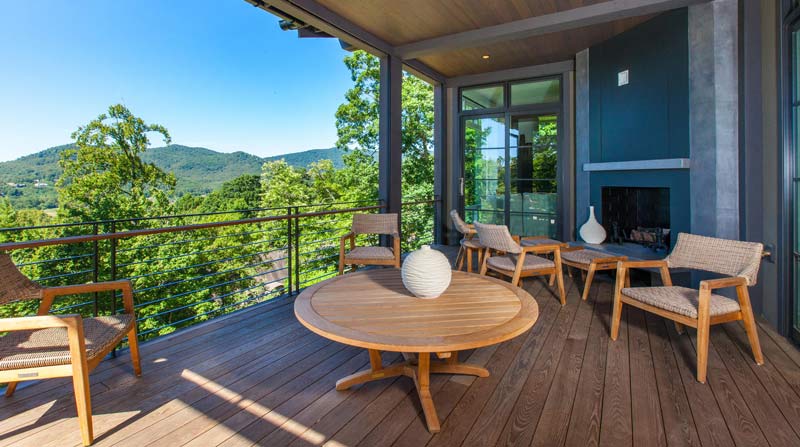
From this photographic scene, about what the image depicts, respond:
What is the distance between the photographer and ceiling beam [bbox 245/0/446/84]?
11.1ft

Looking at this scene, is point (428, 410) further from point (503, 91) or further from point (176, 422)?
point (503, 91)

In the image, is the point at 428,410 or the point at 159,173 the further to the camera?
the point at 159,173

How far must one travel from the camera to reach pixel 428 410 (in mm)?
1652

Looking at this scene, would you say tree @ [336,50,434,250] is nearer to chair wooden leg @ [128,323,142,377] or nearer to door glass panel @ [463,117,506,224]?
door glass panel @ [463,117,506,224]

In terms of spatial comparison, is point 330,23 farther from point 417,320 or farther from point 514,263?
point 417,320

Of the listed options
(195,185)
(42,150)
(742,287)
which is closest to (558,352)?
(742,287)

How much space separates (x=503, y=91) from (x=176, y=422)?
5694 mm

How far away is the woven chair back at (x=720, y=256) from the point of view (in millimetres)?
2246

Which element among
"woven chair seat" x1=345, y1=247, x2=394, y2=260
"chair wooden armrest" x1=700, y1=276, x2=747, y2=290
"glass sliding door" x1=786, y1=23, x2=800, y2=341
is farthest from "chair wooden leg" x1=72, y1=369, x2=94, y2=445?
"glass sliding door" x1=786, y1=23, x2=800, y2=341

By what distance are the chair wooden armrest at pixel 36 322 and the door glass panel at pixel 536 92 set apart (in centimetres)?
568

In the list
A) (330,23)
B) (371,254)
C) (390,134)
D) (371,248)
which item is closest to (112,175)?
(390,134)

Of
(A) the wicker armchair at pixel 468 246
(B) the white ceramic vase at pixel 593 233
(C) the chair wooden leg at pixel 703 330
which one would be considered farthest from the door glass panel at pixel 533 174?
(C) the chair wooden leg at pixel 703 330

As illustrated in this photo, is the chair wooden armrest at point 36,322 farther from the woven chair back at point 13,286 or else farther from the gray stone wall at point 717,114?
the gray stone wall at point 717,114

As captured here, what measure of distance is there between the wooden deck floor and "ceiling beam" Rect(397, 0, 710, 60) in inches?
107
